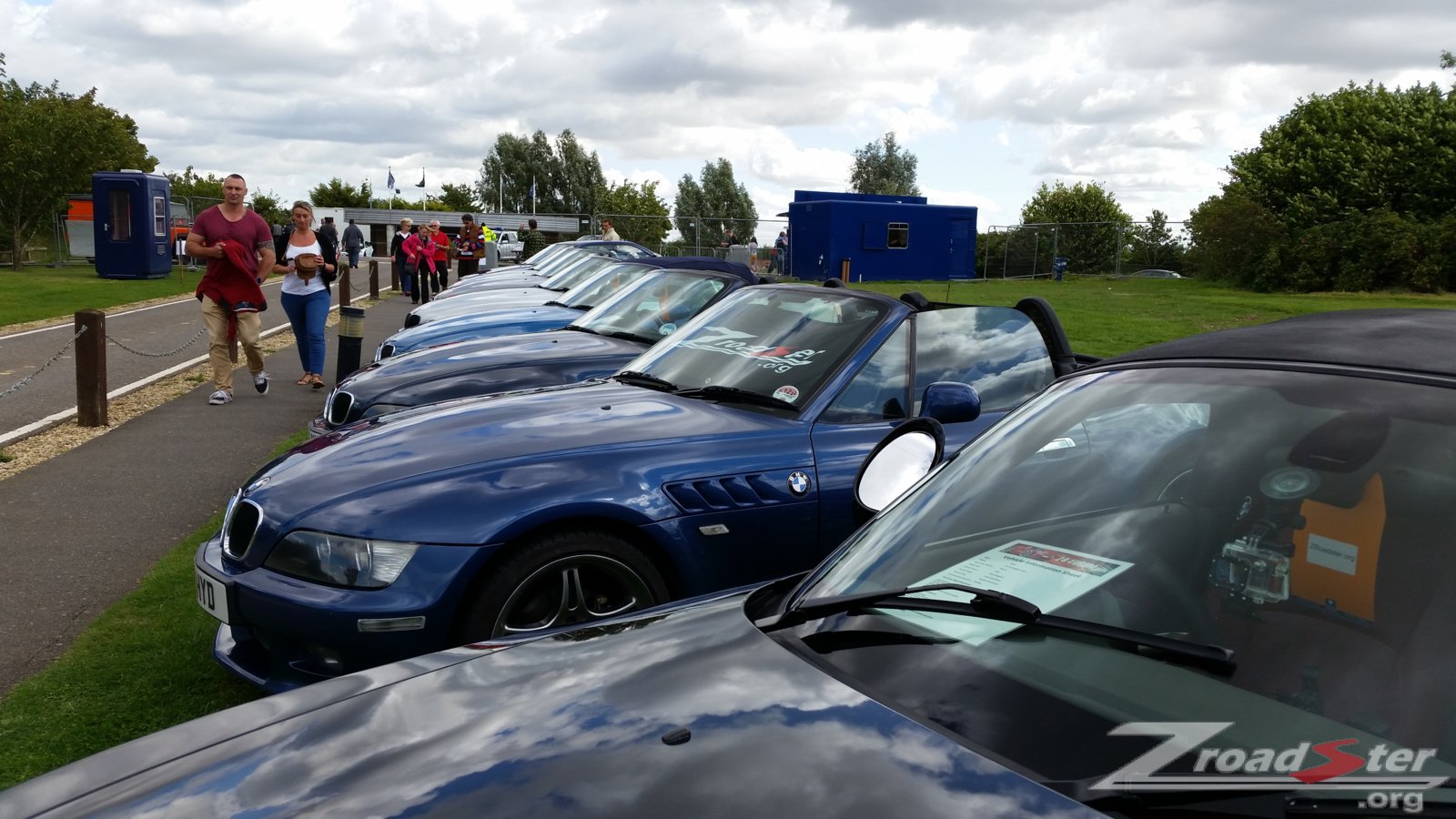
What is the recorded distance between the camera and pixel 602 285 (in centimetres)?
1145

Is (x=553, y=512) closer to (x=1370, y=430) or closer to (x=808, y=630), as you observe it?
(x=808, y=630)

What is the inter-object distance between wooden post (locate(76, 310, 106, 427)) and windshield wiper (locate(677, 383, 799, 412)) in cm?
679

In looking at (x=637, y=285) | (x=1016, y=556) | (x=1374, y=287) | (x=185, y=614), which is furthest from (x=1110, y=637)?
(x=1374, y=287)

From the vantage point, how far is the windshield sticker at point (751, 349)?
4.90 m

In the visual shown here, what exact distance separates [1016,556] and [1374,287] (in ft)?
104

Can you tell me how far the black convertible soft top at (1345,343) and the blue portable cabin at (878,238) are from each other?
1351 inches

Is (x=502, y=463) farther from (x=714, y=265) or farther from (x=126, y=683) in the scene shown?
(x=714, y=265)

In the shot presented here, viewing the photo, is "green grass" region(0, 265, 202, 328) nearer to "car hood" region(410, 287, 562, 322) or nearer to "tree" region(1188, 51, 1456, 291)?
"car hood" region(410, 287, 562, 322)

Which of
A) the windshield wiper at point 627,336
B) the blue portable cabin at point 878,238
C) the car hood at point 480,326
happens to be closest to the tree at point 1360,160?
the blue portable cabin at point 878,238

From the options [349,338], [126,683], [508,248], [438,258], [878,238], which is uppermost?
[878,238]

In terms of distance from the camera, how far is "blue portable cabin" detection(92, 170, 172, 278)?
30359mm

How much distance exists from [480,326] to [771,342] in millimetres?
5347

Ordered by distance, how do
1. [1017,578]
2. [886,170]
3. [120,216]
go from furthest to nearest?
[886,170] < [120,216] < [1017,578]

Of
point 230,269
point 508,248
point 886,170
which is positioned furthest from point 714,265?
point 886,170
